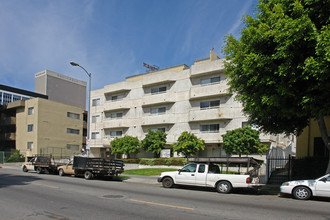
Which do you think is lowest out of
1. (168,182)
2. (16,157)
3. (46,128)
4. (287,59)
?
(16,157)

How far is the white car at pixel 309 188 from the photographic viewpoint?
1133 centimetres

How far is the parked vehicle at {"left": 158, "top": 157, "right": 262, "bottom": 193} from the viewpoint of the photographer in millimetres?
13406

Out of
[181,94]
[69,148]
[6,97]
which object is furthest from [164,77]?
[6,97]

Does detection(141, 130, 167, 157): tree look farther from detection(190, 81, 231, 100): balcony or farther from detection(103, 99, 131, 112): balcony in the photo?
detection(103, 99, 131, 112): balcony

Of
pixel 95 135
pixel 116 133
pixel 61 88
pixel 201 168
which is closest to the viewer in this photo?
pixel 201 168

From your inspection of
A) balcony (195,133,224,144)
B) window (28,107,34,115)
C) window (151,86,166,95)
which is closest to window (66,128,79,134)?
window (28,107,34,115)

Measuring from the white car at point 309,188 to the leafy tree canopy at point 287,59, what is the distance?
112 inches

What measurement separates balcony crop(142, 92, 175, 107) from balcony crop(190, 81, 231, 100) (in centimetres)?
362

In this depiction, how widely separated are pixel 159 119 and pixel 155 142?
4804mm

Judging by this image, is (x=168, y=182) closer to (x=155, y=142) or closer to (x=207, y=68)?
(x=155, y=142)

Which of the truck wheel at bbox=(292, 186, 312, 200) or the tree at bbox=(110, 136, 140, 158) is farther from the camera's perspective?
the tree at bbox=(110, 136, 140, 158)

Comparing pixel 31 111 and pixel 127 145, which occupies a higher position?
pixel 31 111

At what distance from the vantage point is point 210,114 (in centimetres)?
3384

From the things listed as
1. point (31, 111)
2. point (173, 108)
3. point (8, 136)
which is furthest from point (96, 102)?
point (8, 136)
